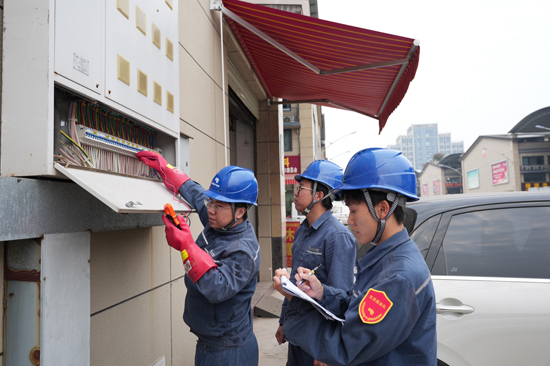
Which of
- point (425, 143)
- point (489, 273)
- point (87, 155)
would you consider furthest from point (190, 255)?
point (425, 143)

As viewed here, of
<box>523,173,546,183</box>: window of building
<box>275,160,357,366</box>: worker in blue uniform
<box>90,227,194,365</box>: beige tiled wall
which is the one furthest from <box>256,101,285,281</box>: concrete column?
<box>523,173,546,183</box>: window of building

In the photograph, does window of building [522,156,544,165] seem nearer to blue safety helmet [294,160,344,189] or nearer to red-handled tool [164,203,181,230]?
blue safety helmet [294,160,344,189]

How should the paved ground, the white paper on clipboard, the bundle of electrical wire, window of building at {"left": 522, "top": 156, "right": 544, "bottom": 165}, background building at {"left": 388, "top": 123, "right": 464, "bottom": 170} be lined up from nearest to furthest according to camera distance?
1. the white paper on clipboard
2. the bundle of electrical wire
3. the paved ground
4. window of building at {"left": 522, "top": 156, "right": 544, "bottom": 165}
5. background building at {"left": 388, "top": 123, "right": 464, "bottom": 170}

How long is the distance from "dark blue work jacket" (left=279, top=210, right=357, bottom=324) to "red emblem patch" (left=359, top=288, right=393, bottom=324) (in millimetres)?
1122

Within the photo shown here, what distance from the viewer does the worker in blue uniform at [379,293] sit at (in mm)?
1239

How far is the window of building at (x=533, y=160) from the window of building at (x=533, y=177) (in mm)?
1288

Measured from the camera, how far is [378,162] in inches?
58.7

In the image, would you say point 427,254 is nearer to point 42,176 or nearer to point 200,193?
point 200,193

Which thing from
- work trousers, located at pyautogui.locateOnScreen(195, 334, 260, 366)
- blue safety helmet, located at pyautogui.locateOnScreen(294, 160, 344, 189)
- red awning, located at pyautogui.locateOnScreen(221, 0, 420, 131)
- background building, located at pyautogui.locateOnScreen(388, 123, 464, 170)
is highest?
background building, located at pyautogui.locateOnScreen(388, 123, 464, 170)

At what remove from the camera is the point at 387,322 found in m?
1.21

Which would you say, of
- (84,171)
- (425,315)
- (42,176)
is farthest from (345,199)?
(42,176)

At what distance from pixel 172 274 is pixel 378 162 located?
2.37 meters

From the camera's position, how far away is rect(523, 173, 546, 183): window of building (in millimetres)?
41906

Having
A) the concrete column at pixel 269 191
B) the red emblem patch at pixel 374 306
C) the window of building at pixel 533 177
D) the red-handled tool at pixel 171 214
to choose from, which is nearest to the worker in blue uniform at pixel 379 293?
the red emblem patch at pixel 374 306
